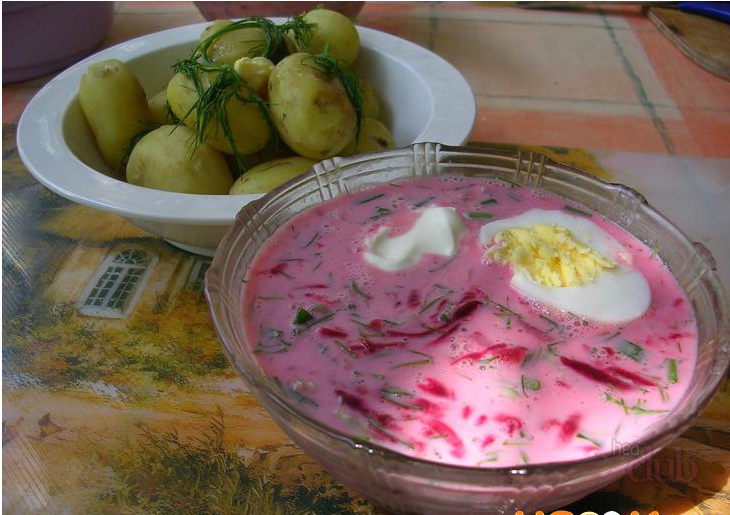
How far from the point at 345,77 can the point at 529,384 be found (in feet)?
2.33

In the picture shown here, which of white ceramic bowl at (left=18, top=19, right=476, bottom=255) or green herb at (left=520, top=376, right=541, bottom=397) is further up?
white ceramic bowl at (left=18, top=19, right=476, bottom=255)

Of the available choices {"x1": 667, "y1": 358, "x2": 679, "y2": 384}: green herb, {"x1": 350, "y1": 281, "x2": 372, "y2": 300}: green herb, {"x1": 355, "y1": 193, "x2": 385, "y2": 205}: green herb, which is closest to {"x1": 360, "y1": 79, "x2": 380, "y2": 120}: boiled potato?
{"x1": 355, "y1": 193, "x2": 385, "y2": 205}: green herb

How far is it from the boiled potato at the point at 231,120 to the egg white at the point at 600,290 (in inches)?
17.9

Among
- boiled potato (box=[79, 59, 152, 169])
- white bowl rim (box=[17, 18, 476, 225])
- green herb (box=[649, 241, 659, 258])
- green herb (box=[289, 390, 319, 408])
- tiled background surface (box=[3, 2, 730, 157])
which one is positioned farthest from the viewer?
tiled background surface (box=[3, 2, 730, 157])

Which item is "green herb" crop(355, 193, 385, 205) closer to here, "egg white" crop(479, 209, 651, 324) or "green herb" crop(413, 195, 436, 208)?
"green herb" crop(413, 195, 436, 208)

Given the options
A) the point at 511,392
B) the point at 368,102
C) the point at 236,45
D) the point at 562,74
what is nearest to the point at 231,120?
the point at 236,45

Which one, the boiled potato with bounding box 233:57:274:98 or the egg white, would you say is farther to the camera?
the boiled potato with bounding box 233:57:274:98

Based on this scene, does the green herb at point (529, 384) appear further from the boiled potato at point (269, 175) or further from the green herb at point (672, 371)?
the boiled potato at point (269, 175)

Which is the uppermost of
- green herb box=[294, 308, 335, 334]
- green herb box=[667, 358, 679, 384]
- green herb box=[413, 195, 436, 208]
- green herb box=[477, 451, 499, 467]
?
green herb box=[413, 195, 436, 208]

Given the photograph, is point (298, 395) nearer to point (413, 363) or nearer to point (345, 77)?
point (413, 363)

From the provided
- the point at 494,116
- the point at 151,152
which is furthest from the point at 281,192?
the point at 494,116

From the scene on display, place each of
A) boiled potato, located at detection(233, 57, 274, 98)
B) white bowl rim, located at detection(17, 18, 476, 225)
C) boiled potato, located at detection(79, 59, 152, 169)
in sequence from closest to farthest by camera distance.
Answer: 1. white bowl rim, located at detection(17, 18, 476, 225)
2. boiled potato, located at detection(233, 57, 274, 98)
3. boiled potato, located at detection(79, 59, 152, 169)

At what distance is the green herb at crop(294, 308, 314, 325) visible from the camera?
805 mm

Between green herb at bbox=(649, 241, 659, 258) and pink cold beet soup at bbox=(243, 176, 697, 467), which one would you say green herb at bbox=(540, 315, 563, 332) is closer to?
pink cold beet soup at bbox=(243, 176, 697, 467)
